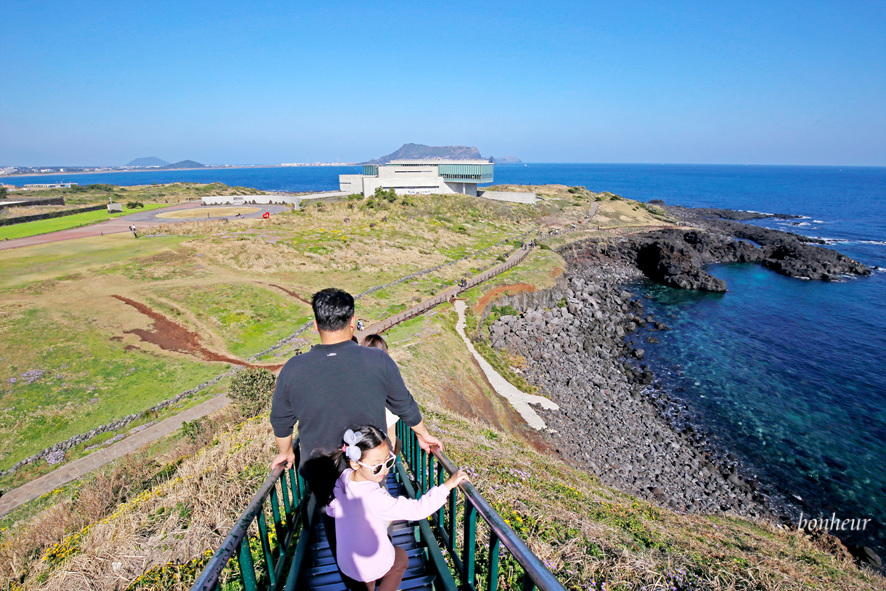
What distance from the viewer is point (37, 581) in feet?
18.2

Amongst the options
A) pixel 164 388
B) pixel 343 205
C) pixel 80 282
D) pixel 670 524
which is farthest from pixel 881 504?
pixel 343 205

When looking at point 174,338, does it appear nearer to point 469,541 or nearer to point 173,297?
point 173,297

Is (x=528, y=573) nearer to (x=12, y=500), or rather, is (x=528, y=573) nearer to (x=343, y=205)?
(x=12, y=500)

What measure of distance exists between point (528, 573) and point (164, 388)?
1966 centimetres

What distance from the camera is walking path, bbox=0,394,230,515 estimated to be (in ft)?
38.3

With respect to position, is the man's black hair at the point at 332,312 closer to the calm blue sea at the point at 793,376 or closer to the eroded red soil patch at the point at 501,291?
the calm blue sea at the point at 793,376

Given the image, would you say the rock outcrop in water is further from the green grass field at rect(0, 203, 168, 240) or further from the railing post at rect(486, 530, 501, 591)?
the green grass field at rect(0, 203, 168, 240)

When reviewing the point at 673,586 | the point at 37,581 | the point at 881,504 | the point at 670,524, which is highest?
the point at 37,581

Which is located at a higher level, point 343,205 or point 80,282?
point 343,205

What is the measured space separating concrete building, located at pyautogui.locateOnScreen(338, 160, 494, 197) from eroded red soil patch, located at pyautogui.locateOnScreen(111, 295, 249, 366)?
5495 centimetres

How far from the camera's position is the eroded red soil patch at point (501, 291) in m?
33.2

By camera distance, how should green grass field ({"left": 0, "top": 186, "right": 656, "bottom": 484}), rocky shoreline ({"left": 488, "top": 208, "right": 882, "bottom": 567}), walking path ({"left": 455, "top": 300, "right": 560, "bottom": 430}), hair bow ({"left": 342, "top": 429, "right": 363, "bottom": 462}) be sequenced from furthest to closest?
walking path ({"left": 455, "top": 300, "right": 560, "bottom": 430}) → rocky shoreline ({"left": 488, "top": 208, "right": 882, "bottom": 567}) → green grass field ({"left": 0, "top": 186, "right": 656, "bottom": 484}) → hair bow ({"left": 342, "top": 429, "right": 363, "bottom": 462})

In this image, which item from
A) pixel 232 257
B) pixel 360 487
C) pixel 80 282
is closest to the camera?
pixel 360 487

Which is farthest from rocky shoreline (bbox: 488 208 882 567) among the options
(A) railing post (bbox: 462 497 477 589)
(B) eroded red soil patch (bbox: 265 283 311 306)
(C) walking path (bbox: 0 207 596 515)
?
(A) railing post (bbox: 462 497 477 589)
